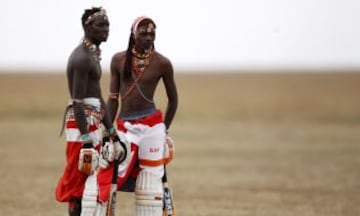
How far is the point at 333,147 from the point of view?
22.5 m

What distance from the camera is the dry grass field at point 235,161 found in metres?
13.2

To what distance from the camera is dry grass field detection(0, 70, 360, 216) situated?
13.2 m

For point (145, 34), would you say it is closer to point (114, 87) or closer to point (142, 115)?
point (114, 87)

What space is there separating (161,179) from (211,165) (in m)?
8.99

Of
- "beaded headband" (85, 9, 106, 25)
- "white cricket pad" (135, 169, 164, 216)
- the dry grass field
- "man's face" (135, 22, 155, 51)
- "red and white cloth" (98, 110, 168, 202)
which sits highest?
"beaded headband" (85, 9, 106, 25)

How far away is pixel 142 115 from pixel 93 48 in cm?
86

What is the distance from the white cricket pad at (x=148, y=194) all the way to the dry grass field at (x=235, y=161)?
268 cm

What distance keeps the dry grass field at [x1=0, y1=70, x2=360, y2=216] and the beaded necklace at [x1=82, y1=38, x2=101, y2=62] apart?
3.49 meters

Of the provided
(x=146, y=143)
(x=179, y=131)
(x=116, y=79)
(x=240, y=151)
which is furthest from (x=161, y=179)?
(x=179, y=131)

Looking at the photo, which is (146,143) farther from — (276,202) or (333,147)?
(333,147)

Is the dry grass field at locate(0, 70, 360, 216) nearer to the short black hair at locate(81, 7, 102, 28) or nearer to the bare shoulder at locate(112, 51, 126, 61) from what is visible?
the bare shoulder at locate(112, 51, 126, 61)

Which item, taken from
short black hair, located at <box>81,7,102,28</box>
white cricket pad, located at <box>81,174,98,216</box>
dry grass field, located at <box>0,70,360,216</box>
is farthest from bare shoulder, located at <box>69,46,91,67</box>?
dry grass field, located at <box>0,70,360,216</box>

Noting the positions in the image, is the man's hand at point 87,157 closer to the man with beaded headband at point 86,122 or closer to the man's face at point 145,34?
the man with beaded headband at point 86,122

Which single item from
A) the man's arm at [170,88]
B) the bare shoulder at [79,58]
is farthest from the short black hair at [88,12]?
the man's arm at [170,88]
